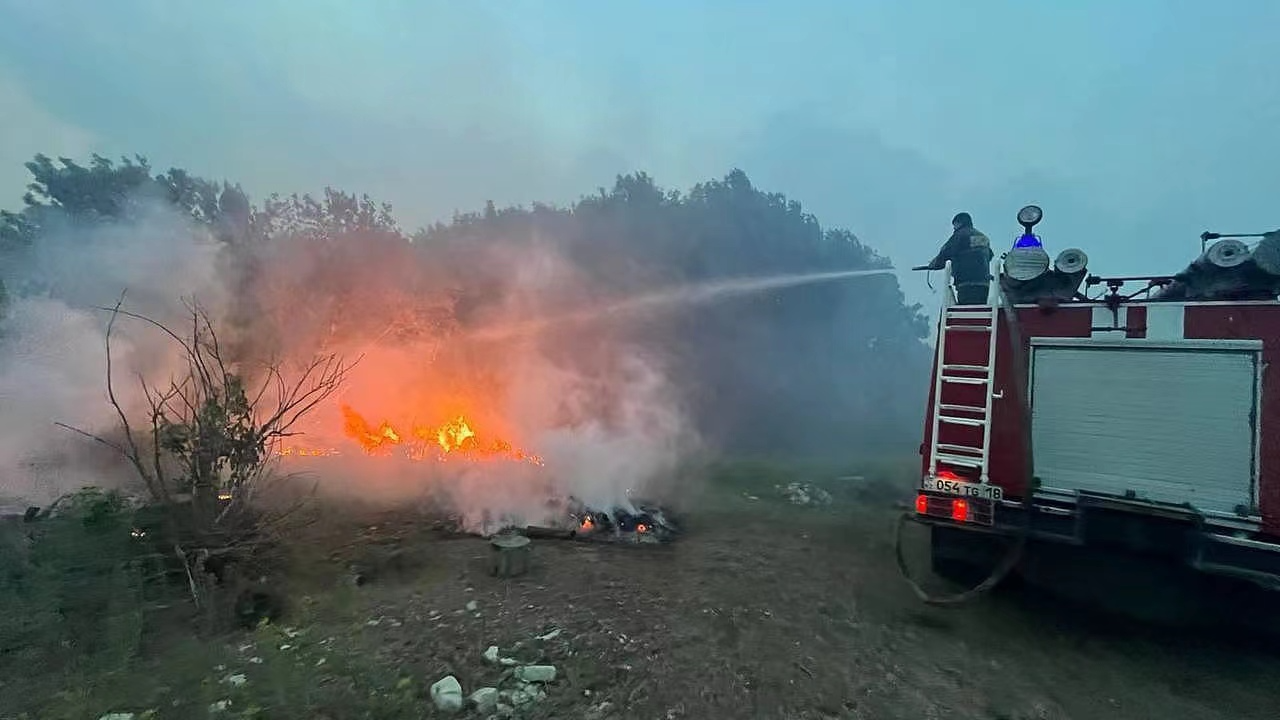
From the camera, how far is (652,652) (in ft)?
15.2

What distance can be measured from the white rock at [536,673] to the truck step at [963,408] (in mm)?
4483

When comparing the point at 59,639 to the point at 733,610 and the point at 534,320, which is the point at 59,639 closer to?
the point at 733,610

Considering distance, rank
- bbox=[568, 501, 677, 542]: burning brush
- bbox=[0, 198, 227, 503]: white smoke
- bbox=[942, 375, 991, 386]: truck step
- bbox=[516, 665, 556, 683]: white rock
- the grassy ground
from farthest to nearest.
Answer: bbox=[568, 501, 677, 542]: burning brush, bbox=[0, 198, 227, 503]: white smoke, bbox=[942, 375, 991, 386]: truck step, bbox=[516, 665, 556, 683]: white rock, the grassy ground

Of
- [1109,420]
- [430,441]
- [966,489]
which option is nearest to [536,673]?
[966,489]

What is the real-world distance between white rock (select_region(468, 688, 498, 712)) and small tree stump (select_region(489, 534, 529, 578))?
7.71 feet

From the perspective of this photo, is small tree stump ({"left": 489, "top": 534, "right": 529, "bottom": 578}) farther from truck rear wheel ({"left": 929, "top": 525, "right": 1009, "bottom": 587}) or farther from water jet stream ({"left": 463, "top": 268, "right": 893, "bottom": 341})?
water jet stream ({"left": 463, "top": 268, "right": 893, "bottom": 341})

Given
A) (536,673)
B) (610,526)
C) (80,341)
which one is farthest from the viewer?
(610,526)

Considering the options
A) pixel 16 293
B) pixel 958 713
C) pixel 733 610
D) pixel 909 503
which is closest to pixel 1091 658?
pixel 958 713

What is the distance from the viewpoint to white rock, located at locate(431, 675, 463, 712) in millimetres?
3771

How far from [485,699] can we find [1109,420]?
578 centimetres

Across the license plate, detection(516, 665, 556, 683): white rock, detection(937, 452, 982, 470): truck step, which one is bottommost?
detection(516, 665, 556, 683): white rock

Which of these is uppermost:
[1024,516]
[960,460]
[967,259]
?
[967,259]

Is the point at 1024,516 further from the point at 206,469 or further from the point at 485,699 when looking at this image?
the point at 206,469

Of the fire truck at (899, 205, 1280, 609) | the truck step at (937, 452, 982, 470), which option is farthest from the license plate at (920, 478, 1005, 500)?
the truck step at (937, 452, 982, 470)
